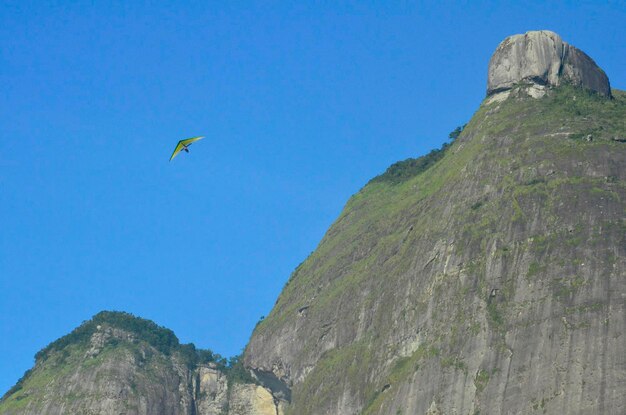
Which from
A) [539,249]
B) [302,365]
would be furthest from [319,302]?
[539,249]

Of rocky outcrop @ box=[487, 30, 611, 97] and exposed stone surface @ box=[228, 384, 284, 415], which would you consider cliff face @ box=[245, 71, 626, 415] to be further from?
exposed stone surface @ box=[228, 384, 284, 415]

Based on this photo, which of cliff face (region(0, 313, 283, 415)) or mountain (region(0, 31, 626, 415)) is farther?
cliff face (region(0, 313, 283, 415))

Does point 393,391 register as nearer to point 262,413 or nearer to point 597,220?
point 597,220

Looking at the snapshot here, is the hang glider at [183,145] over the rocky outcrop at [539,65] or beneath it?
beneath

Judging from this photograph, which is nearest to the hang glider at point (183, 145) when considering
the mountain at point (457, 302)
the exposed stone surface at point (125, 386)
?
the mountain at point (457, 302)

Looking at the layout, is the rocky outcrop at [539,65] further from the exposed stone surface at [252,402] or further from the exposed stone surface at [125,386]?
the exposed stone surface at [125,386]

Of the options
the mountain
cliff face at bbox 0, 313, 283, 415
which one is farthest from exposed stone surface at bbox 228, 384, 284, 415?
the mountain
